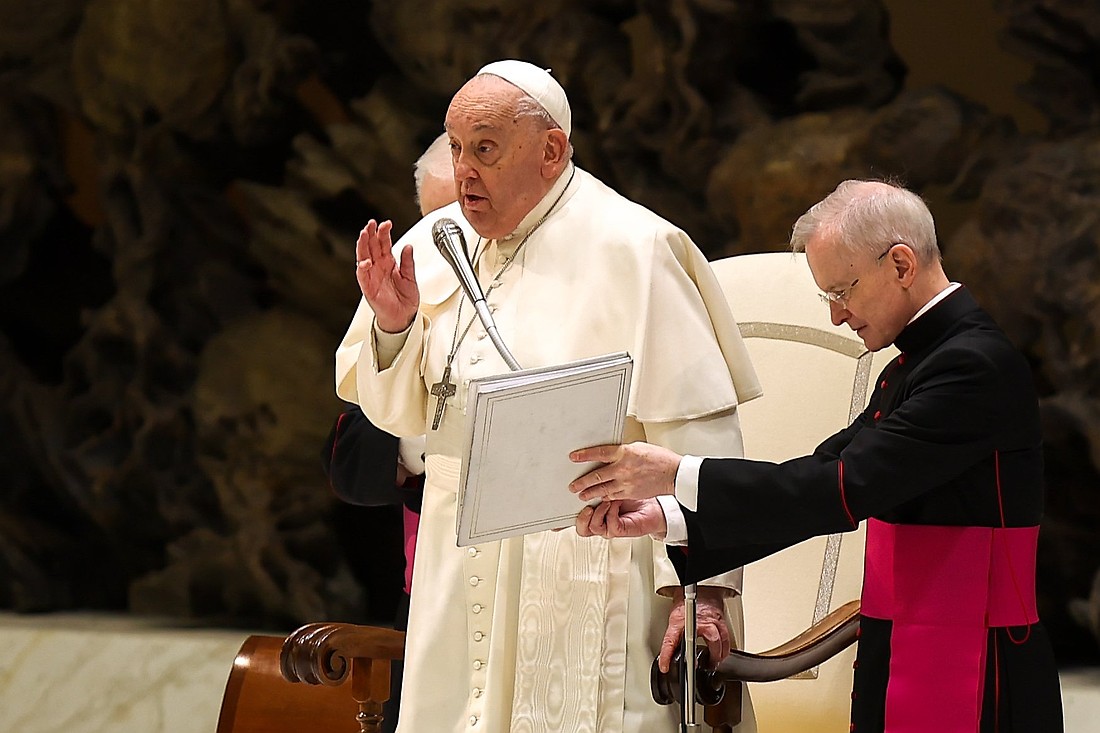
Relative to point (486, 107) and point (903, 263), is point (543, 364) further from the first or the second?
point (903, 263)

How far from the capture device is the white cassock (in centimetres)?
332

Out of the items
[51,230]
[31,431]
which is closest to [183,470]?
[31,431]

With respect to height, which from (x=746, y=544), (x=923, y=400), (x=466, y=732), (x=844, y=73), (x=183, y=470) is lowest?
(x=466, y=732)

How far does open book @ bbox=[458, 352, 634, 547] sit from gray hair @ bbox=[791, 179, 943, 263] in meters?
0.63

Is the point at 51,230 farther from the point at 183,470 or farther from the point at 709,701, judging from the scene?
the point at 709,701

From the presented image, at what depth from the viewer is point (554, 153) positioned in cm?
344

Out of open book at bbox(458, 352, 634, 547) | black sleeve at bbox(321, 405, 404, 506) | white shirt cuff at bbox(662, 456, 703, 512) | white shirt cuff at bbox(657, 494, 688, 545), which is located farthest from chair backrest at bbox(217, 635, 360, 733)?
open book at bbox(458, 352, 634, 547)

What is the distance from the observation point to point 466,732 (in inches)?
132

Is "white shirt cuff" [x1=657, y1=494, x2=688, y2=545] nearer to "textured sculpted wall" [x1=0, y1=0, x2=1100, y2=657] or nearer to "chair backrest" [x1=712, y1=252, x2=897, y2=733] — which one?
"chair backrest" [x1=712, y1=252, x2=897, y2=733]

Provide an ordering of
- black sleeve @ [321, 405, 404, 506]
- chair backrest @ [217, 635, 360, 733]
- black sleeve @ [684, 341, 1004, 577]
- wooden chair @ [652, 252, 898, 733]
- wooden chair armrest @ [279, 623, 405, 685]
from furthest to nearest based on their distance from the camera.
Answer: chair backrest @ [217, 635, 360, 733]
wooden chair @ [652, 252, 898, 733]
black sleeve @ [321, 405, 404, 506]
wooden chair armrest @ [279, 623, 405, 685]
black sleeve @ [684, 341, 1004, 577]

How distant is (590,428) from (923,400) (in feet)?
2.15

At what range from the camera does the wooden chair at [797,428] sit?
4289 millimetres

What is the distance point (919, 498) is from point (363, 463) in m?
1.44

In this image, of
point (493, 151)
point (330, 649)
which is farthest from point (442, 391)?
point (330, 649)
